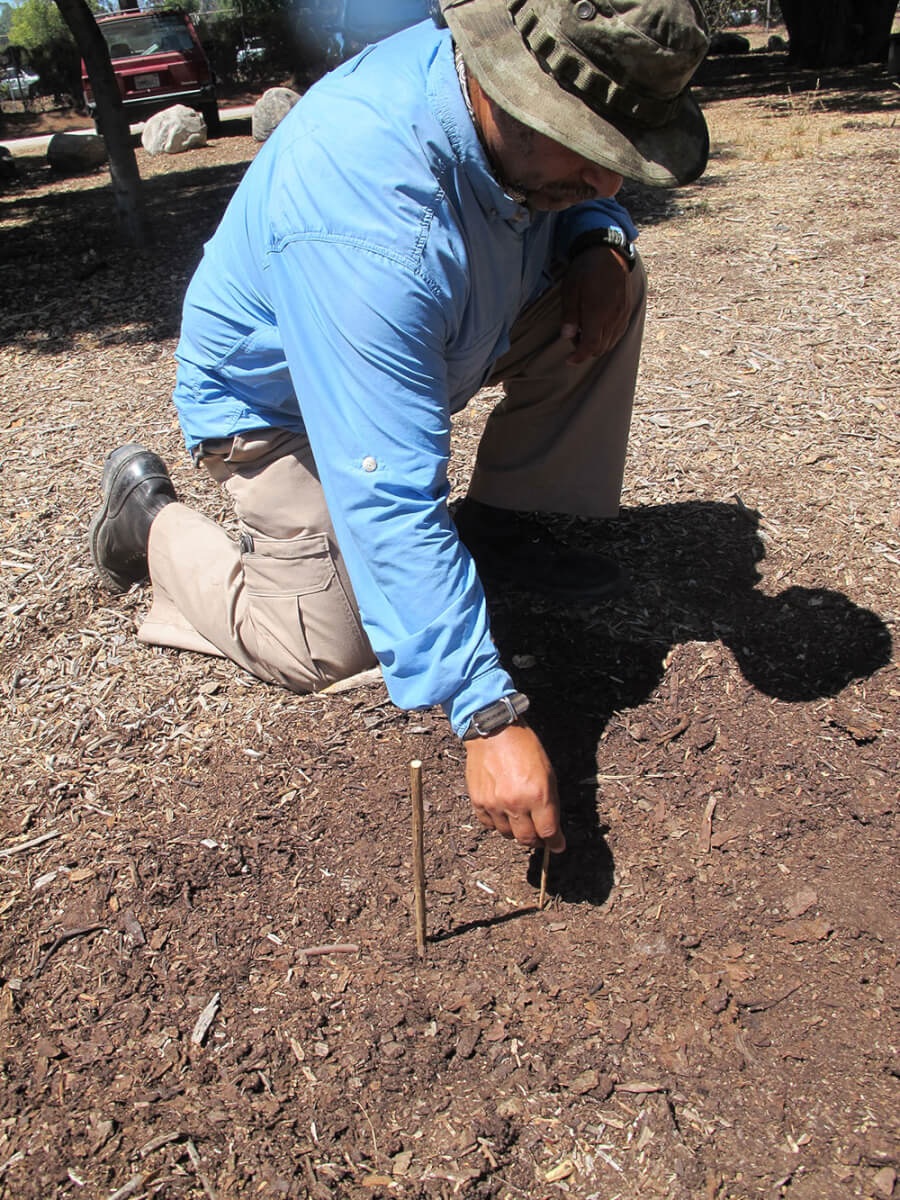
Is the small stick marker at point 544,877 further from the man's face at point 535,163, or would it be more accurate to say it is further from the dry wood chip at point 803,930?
the man's face at point 535,163

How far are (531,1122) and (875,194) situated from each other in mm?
6519

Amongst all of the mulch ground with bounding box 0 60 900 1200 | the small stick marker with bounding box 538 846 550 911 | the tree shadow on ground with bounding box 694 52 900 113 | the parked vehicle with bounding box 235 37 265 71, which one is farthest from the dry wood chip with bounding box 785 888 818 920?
the parked vehicle with bounding box 235 37 265 71

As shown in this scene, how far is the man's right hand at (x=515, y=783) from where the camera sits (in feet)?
5.86

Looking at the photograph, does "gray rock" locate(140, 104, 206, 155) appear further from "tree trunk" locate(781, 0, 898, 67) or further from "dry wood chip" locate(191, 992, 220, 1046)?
"dry wood chip" locate(191, 992, 220, 1046)

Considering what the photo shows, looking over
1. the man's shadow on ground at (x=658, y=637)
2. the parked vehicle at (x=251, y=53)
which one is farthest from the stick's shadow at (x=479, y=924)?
the parked vehicle at (x=251, y=53)

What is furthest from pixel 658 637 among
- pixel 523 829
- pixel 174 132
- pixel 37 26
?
pixel 37 26

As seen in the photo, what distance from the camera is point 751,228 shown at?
6141 mm

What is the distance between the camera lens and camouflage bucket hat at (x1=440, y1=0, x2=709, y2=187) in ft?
5.32

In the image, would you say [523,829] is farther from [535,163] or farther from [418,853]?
[535,163]

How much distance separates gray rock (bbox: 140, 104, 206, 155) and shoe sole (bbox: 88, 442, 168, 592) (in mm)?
10396

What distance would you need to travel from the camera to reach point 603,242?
262 cm

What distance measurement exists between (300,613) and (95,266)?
4.96m

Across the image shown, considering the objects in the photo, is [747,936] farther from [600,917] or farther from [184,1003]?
[184,1003]

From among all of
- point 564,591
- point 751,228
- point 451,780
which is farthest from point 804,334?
point 451,780
